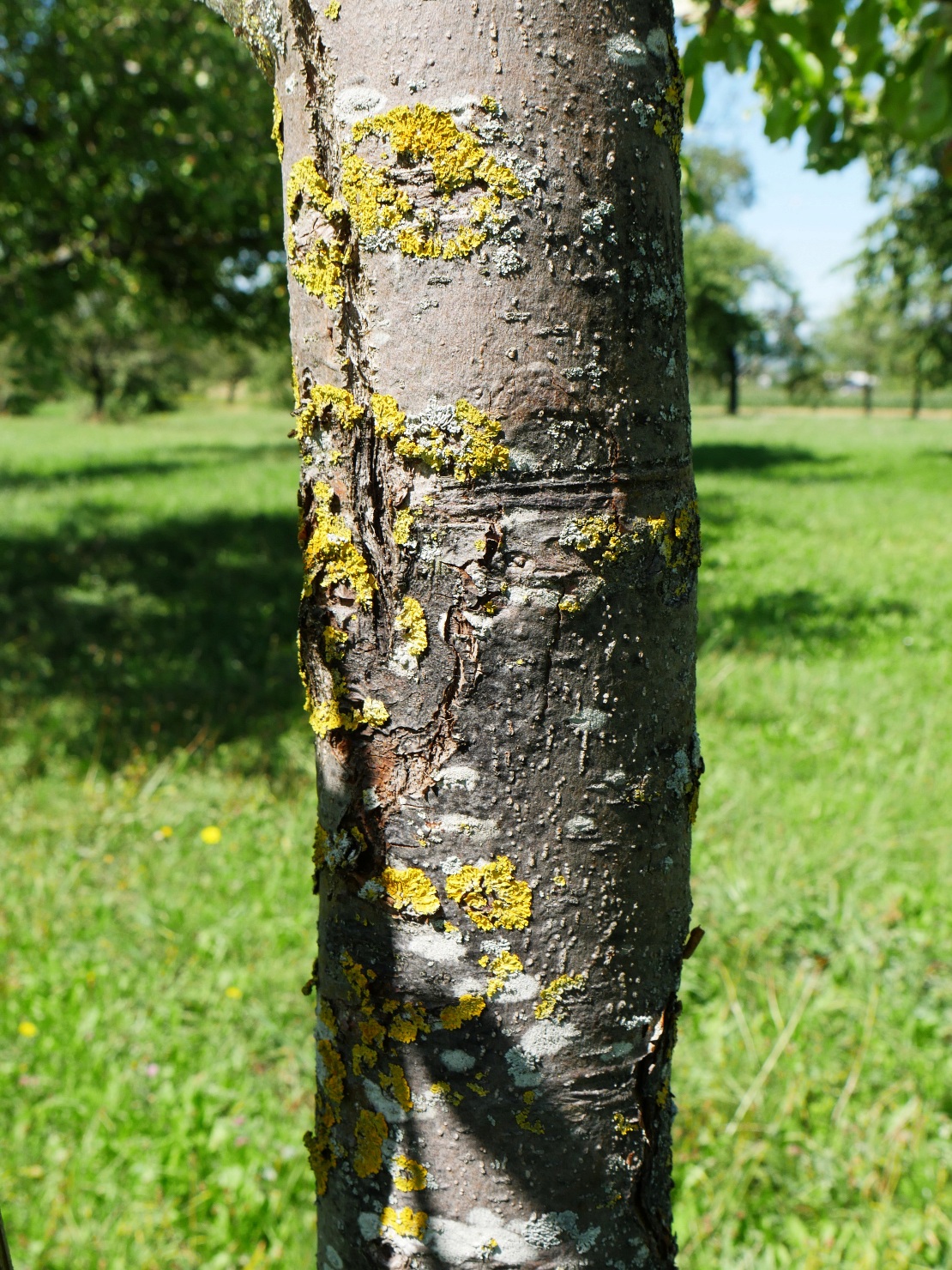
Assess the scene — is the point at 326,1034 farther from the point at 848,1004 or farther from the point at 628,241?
the point at 848,1004

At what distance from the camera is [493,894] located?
2.97 ft

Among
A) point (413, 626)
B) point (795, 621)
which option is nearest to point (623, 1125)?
point (413, 626)

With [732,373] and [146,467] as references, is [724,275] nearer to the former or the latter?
[732,373]

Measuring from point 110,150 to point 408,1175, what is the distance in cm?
765

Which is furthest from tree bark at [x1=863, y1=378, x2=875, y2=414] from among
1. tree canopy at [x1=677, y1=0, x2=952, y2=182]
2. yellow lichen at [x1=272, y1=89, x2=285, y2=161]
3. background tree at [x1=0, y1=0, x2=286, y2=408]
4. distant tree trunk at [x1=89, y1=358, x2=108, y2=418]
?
yellow lichen at [x1=272, y1=89, x2=285, y2=161]

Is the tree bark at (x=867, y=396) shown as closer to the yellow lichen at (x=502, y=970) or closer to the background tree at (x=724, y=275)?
the background tree at (x=724, y=275)

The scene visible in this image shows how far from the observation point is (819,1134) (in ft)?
8.59

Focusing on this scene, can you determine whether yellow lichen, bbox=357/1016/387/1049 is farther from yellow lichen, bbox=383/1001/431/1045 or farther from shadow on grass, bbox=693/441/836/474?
shadow on grass, bbox=693/441/836/474

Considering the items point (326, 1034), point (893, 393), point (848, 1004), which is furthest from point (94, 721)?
point (893, 393)

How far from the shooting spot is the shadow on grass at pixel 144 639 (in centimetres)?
523

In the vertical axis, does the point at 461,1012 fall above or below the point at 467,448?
below

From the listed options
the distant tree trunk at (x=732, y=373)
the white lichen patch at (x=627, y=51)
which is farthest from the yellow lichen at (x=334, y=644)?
the distant tree trunk at (x=732, y=373)

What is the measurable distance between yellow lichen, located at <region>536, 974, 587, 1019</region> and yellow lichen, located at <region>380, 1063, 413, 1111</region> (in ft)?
0.52

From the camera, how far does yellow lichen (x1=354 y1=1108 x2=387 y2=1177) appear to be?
3.25ft
